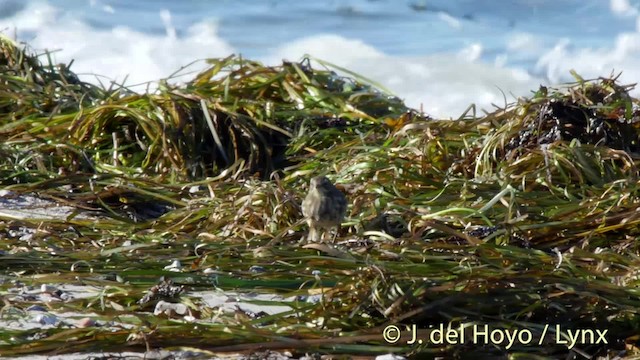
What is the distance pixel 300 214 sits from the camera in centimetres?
454

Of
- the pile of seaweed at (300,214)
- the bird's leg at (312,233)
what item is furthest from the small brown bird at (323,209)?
the pile of seaweed at (300,214)

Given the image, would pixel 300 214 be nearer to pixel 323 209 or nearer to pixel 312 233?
pixel 312 233

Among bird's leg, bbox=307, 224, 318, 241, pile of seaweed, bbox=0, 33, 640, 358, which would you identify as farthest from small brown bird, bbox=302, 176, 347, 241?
pile of seaweed, bbox=0, 33, 640, 358

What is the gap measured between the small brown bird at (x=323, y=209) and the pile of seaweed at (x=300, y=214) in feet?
0.33

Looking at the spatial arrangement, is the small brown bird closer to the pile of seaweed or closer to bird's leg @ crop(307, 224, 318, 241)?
bird's leg @ crop(307, 224, 318, 241)

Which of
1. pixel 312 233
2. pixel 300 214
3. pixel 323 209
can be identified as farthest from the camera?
pixel 300 214

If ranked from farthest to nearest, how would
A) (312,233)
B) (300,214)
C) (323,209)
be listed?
(300,214)
(312,233)
(323,209)

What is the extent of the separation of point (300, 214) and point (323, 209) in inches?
17.1

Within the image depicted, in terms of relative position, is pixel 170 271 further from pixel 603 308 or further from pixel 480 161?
pixel 480 161

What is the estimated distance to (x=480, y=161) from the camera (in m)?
5.08

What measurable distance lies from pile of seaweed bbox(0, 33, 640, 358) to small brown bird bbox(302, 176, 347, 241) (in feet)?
0.33

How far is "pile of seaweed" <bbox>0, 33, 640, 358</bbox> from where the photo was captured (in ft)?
10.4

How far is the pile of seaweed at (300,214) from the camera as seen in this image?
10.4ft

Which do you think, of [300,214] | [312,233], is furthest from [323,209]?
[300,214]
